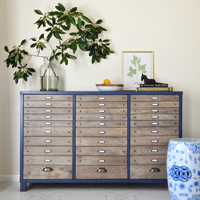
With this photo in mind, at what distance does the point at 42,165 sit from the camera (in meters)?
3.12

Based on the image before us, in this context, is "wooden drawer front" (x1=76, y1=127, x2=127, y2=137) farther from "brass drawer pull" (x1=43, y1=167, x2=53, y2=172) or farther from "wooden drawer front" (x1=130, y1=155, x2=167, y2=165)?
"brass drawer pull" (x1=43, y1=167, x2=53, y2=172)

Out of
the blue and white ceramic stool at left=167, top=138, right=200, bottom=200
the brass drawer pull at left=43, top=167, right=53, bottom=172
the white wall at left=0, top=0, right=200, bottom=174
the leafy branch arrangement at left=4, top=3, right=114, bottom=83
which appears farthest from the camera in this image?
the white wall at left=0, top=0, right=200, bottom=174

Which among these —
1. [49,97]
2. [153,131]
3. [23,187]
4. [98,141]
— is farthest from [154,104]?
[23,187]

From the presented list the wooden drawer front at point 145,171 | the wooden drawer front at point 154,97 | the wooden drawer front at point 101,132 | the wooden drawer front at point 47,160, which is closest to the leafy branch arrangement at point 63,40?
the wooden drawer front at point 154,97

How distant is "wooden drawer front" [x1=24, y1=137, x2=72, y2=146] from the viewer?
10.3 feet

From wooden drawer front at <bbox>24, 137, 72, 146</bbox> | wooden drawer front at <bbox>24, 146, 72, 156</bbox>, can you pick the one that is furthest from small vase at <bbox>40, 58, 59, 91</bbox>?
wooden drawer front at <bbox>24, 146, 72, 156</bbox>

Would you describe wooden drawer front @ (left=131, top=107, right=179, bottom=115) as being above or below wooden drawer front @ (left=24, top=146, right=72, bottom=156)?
above

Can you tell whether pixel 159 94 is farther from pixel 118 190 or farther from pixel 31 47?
pixel 31 47

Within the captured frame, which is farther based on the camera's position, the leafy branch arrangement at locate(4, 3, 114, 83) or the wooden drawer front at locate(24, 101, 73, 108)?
the leafy branch arrangement at locate(4, 3, 114, 83)

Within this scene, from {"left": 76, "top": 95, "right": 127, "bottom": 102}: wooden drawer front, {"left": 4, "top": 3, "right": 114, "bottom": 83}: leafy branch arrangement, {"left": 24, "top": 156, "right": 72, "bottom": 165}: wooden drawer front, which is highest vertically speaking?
{"left": 4, "top": 3, "right": 114, "bottom": 83}: leafy branch arrangement

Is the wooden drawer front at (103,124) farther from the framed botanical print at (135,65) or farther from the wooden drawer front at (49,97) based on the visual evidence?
the framed botanical print at (135,65)

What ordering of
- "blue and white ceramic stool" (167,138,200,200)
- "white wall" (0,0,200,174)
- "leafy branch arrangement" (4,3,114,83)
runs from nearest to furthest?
"blue and white ceramic stool" (167,138,200,200) → "leafy branch arrangement" (4,3,114,83) → "white wall" (0,0,200,174)

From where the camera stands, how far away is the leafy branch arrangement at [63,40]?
11.0 ft

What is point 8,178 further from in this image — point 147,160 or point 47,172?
point 147,160
